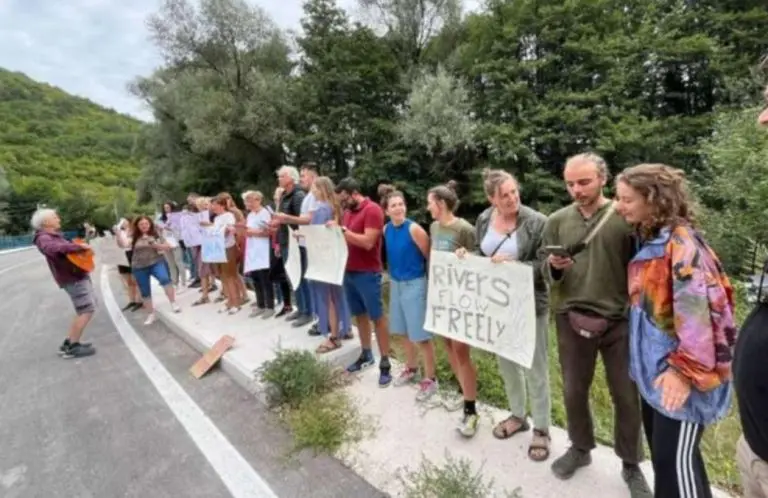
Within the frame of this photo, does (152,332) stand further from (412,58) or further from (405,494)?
(412,58)

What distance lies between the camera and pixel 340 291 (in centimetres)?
474

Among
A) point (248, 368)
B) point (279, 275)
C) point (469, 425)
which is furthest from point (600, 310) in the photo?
point (279, 275)

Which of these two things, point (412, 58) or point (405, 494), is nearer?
point (405, 494)

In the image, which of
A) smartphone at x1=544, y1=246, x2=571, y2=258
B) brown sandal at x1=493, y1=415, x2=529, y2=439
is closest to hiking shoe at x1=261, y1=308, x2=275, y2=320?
brown sandal at x1=493, y1=415, x2=529, y2=439

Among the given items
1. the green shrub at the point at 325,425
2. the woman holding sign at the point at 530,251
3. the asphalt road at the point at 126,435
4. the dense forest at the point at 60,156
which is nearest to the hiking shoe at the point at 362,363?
the green shrub at the point at 325,425

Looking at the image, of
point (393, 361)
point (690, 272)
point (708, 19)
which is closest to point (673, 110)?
point (708, 19)

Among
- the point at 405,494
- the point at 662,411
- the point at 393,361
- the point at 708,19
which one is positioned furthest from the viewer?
the point at 708,19

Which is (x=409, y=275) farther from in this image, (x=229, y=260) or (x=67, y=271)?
(x=67, y=271)

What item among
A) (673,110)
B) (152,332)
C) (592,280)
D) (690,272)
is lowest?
(152,332)

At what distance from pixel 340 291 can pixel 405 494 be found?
248 centimetres

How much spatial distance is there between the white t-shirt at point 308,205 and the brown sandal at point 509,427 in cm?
302

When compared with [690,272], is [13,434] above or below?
below

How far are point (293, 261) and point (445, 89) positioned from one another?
15.4 m

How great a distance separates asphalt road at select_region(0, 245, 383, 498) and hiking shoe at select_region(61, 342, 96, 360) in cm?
11
